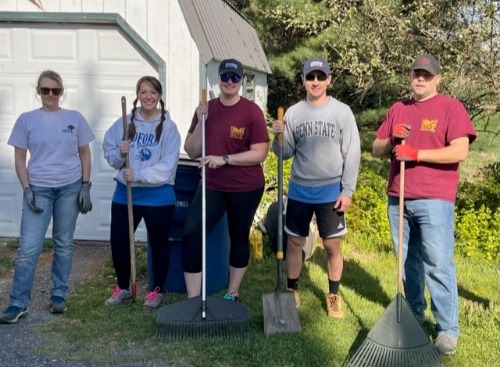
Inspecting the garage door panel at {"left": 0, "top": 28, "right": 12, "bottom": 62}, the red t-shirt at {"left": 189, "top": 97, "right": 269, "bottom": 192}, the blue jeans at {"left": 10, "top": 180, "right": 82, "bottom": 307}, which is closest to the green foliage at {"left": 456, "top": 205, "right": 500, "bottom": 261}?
the red t-shirt at {"left": 189, "top": 97, "right": 269, "bottom": 192}

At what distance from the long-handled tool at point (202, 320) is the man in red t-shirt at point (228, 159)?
411 millimetres

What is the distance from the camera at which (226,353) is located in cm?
393

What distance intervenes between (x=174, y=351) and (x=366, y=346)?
1261 millimetres

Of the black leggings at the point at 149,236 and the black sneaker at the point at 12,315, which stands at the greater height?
the black leggings at the point at 149,236

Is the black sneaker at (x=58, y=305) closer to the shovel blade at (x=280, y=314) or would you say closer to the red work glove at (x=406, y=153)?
the shovel blade at (x=280, y=314)

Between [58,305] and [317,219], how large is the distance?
85.2 inches

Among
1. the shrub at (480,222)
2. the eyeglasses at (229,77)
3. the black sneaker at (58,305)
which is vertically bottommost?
the black sneaker at (58,305)

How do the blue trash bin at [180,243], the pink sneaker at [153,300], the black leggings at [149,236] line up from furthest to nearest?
the blue trash bin at [180,243], the pink sneaker at [153,300], the black leggings at [149,236]

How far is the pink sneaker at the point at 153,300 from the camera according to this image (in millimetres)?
4828

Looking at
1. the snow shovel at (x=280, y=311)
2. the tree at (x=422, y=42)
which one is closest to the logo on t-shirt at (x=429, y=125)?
the snow shovel at (x=280, y=311)

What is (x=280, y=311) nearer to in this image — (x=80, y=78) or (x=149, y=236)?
(x=149, y=236)

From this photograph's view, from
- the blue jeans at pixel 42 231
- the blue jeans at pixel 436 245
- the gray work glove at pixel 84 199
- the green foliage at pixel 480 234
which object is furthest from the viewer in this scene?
the green foliage at pixel 480 234

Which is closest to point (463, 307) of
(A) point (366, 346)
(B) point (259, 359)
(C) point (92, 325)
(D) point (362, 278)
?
(D) point (362, 278)

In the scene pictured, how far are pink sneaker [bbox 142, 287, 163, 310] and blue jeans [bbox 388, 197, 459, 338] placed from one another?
1.98 meters
